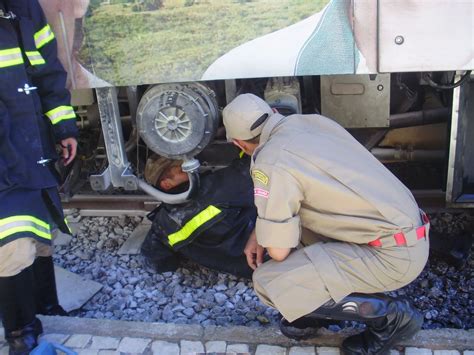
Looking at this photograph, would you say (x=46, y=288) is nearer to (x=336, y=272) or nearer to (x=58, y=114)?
(x=58, y=114)

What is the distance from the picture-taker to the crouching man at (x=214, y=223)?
3.48 metres

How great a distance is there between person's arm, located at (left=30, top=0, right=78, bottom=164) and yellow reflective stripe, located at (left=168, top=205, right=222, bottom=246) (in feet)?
3.17

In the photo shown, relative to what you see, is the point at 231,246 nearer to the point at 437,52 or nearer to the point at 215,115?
the point at 215,115

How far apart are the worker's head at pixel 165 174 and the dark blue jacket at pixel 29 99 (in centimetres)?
101

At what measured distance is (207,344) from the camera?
283 cm

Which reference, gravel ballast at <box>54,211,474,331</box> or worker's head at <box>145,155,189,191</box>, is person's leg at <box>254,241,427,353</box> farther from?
worker's head at <box>145,155,189,191</box>

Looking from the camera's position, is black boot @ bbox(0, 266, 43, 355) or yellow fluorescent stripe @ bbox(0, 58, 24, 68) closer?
yellow fluorescent stripe @ bbox(0, 58, 24, 68)

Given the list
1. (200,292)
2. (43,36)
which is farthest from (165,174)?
(43,36)

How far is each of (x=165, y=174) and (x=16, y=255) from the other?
1.47m

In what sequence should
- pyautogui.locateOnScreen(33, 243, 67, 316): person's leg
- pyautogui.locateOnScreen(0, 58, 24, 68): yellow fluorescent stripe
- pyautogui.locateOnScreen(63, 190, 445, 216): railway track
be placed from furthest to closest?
pyautogui.locateOnScreen(63, 190, 445, 216): railway track < pyautogui.locateOnScreen(33, 243, 67, 316): person's leg < pyautogui.locateOnScreen(0, 58, 24, 68): yellow fluorescent stripe

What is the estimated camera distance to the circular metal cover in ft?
10.7

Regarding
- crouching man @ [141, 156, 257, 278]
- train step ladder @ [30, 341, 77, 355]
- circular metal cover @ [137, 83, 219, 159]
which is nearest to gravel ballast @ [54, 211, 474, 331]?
crouching man @ [141, 156, 257, 278]

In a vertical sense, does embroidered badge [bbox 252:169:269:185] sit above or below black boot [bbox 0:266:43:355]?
above

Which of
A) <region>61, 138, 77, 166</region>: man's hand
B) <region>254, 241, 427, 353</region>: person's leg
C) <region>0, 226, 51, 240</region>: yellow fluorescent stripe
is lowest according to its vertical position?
<region>254, 241, 427, 353</region>: person's leg
